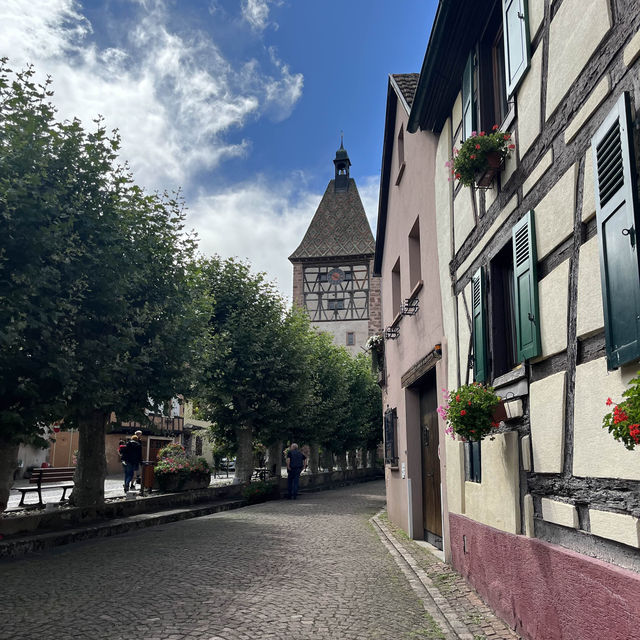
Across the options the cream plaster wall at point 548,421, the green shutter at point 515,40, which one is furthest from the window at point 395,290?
the cream plaster wall at point 548,421

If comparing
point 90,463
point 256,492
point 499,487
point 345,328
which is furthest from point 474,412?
point 345,328

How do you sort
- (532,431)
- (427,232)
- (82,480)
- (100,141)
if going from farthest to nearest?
(82,480)
(100,141)
(427,232)
(532,431)

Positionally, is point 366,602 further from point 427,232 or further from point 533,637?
point 427,232

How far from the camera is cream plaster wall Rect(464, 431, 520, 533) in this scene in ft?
17.3

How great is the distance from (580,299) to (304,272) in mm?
51443

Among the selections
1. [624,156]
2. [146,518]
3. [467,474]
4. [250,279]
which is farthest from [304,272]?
[624,156]

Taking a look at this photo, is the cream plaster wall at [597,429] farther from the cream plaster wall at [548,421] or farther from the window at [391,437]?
the window at [391,437]

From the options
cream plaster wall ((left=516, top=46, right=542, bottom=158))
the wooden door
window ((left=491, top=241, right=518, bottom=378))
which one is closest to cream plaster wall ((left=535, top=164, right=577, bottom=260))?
cream plaster wall ((left=516, top=46, right=542, bottom=158))

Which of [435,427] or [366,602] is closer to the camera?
[366,602]

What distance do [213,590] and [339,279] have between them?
1926 inches

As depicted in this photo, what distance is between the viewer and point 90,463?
12375 millimetres

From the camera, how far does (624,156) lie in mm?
3330

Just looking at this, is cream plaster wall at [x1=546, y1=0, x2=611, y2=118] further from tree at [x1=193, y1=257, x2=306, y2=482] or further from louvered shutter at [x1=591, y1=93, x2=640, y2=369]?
tree at [x1=193, y1=257, x2=306, y2=482]

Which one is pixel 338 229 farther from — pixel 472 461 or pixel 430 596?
pixel 430 596
